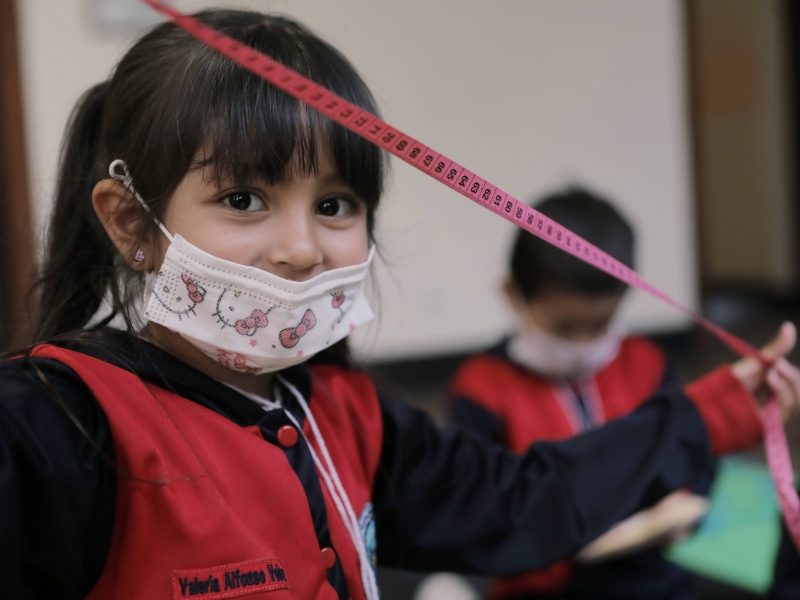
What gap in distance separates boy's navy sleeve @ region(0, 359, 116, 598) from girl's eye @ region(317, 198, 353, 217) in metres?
0.26

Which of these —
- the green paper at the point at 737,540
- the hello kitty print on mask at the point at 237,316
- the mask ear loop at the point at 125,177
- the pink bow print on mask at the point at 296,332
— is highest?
the mask ear loop at the point at 125,177

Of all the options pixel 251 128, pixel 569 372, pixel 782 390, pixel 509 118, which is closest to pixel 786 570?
pixel 782 390

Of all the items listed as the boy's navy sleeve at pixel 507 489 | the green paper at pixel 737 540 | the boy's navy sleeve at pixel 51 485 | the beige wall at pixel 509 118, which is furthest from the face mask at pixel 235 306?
the beige wall at pixel 509 118

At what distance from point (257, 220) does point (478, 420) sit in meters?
0.84

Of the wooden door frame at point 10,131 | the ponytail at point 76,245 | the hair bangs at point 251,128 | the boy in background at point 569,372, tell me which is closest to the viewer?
the hair bangs at point 251,128

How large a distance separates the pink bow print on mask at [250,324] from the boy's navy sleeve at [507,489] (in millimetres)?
263

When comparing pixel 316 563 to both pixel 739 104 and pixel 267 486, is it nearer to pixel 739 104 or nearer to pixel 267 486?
pixel 267 486

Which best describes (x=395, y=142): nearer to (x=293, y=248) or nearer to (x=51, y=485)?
(x=293, y=248)

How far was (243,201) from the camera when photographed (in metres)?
0.71

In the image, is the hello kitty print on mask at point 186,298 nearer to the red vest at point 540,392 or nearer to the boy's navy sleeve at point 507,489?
the boy's navy sleeve at point 507,489

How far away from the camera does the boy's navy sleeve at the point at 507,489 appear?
0.92 metres

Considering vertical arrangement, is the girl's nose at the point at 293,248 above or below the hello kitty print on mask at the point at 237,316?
above

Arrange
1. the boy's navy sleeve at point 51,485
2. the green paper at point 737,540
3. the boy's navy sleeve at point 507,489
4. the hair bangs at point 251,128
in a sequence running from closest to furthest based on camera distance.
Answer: the boy's navy sleeve at point 51,485 < the hair bangs at point 251,128 < the boy's navy sleeve at point 507,489 < the green paper at point 737,540

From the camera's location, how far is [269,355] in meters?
0.73
